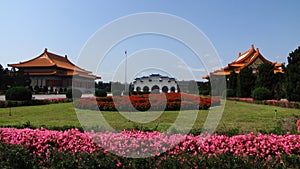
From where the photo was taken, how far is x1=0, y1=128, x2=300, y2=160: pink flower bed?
11.4 ft

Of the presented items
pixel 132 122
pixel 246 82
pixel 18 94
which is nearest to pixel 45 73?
pixel 18 94

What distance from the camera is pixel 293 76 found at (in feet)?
47.6

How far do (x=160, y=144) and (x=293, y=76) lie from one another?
1327cm

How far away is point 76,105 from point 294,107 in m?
10.6

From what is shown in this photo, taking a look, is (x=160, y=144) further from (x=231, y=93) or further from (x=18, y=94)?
(x=231, y=93)

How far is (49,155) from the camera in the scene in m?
3.52

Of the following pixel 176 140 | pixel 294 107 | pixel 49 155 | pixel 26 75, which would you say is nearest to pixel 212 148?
pixel 176 140

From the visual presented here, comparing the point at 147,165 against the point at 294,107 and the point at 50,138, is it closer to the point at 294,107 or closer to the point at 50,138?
the point at 50,138

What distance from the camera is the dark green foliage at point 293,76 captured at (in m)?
14.4

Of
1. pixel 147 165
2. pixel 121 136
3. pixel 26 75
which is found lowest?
pixel 147 165

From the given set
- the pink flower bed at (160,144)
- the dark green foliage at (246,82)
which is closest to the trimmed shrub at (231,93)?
the dark green foliage at (246,82)

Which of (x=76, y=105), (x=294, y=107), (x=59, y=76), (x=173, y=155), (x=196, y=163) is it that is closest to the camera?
(x=196, y=163)

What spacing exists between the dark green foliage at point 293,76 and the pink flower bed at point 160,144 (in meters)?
12.1

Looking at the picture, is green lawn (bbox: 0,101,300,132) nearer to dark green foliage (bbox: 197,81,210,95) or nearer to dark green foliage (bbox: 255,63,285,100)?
dark green foliage (bbox: 255,63,285,100)
